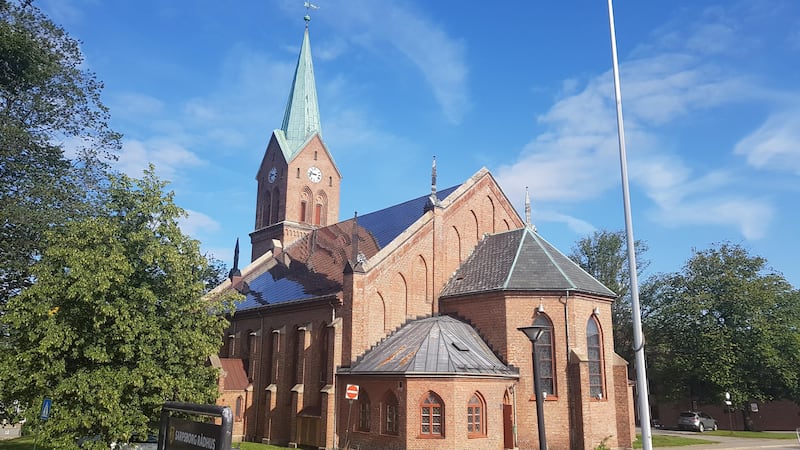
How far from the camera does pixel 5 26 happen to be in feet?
71.7

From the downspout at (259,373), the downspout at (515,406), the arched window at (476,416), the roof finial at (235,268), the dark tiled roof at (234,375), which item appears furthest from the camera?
the roof finial at (235,268)

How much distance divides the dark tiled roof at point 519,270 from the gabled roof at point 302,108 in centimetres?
2045

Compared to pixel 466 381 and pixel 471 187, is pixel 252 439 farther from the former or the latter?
pixel 471 187

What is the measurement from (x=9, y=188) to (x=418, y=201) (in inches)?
761

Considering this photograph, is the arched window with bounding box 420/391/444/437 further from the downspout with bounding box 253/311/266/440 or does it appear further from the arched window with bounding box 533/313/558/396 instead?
the downspout with bounding box 253/311/266/440

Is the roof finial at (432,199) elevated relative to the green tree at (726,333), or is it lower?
elevated

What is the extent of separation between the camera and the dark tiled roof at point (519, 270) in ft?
92.3

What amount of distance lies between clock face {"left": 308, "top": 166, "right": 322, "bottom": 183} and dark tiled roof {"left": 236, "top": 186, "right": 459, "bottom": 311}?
766cm

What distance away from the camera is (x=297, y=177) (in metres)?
46.2

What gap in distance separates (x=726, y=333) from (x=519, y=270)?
2631 cm

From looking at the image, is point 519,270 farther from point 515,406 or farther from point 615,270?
point 615,270

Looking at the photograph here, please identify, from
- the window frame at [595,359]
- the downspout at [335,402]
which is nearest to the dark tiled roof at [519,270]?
the window frame at [595,359]

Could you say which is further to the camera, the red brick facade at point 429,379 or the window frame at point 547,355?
the window frame at point 547,355

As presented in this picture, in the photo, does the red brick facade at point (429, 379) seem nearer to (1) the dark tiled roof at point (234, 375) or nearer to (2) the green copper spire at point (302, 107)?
(1) the dark tiled roof at point (234, 375)
